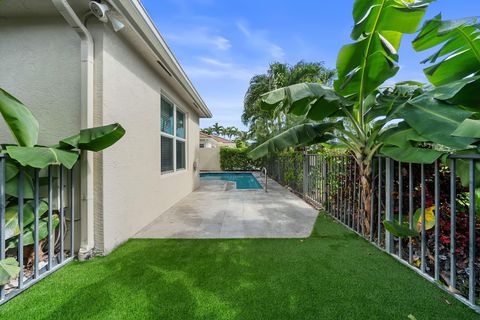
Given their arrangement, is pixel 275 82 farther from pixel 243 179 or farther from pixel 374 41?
pixel 374 41

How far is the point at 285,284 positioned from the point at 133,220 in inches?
133

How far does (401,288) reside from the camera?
2721mm

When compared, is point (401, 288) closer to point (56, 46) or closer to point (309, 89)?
point (309, 89)

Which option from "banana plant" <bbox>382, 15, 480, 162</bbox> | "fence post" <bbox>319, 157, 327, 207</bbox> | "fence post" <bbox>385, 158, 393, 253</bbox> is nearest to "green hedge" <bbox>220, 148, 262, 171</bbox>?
"fence post" <bbox>319, 157, 327, 207</bbox>

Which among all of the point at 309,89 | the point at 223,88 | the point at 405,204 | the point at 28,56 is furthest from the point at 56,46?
the point at 223,88

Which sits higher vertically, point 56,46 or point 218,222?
point 56,46

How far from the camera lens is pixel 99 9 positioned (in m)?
3.18

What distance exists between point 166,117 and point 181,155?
2.25 m

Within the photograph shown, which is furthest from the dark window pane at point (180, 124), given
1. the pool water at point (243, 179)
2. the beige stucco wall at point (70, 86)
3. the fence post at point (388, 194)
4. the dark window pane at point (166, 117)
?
the fence post at point (388, 194)

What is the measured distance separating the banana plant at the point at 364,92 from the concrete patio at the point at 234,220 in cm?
169

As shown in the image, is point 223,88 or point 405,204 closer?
point 405,204

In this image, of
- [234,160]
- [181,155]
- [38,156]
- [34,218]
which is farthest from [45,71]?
[234,160]

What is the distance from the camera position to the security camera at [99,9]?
10.2ft

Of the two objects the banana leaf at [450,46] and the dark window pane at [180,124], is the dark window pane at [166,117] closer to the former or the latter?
the dark window pane at [180,124]
